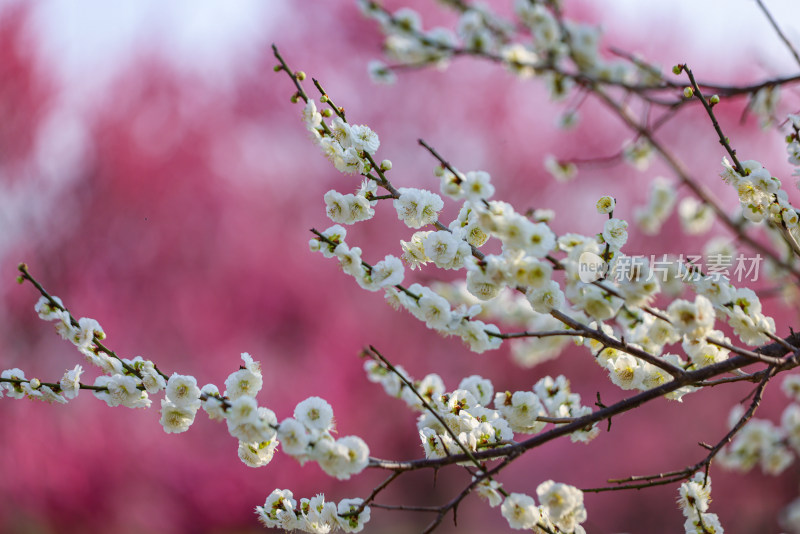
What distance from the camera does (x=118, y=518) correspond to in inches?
152

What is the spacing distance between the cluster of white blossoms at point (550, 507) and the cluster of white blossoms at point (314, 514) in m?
0.28

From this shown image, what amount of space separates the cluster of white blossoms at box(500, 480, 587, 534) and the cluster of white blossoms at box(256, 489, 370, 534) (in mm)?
279

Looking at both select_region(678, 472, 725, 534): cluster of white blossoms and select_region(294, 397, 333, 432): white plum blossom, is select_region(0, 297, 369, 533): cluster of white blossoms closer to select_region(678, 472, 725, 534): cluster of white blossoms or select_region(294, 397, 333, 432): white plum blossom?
select_region(294, 397, 333, 432): white plum blossom

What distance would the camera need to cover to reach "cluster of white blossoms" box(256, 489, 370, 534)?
1207 millimetres

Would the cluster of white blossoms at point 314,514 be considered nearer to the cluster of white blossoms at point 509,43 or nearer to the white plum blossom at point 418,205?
the white plum blossom at point 418,205

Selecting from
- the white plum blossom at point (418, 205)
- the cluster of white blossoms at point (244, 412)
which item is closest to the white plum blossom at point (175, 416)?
the cluster of white blossoms at point (244, 412)

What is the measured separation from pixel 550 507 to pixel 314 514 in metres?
0.51

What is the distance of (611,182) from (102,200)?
13.9ft

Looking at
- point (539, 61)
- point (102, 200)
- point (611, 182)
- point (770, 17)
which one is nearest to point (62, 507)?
point (102, 200)

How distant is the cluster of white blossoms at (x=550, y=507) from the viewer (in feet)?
3.61

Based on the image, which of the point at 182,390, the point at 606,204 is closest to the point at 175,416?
the point at 182,390

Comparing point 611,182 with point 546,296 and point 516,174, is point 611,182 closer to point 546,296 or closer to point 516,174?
point 516,174

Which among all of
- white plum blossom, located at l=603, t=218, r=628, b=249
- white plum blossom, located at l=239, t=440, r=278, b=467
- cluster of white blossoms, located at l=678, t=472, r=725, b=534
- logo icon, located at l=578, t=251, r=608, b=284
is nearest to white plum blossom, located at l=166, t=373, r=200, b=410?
white plum blossom, located at l=239, t=440, r=278, b=467

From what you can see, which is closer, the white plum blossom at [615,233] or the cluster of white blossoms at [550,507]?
the cluster of white blossoms at [550,507]
